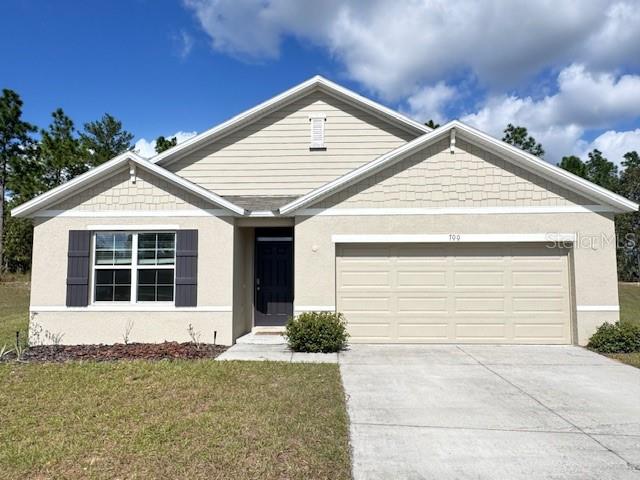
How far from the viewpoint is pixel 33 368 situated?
761cm

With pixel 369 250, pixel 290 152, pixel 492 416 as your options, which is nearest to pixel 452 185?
pixel 369 250

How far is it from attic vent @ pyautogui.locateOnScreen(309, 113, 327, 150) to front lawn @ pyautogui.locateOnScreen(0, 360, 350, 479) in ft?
22.5

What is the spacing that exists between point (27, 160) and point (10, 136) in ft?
6.39

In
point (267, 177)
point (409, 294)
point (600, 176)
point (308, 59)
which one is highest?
point (600, 176)

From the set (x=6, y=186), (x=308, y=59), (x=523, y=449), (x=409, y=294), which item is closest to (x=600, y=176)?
(x=308, y=59)

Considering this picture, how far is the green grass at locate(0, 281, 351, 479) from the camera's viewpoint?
3.95 meters

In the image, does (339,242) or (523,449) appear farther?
(339,242)

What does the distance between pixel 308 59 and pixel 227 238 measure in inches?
351

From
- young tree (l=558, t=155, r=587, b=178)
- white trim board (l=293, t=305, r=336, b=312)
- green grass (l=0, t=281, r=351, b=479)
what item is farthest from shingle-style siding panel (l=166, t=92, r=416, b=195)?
young tree (l=558, t=155, r=587, b=178)

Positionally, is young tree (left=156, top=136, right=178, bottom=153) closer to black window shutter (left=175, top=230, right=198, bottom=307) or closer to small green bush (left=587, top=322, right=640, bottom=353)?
black window shutter (left=175, top=230, right=198, bottom=307)

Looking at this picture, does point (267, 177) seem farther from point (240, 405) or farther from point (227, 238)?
point (240, 405)

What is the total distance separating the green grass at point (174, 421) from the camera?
3947 millimetres

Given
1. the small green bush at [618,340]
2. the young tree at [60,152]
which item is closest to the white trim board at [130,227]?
the small green bush at [618,340]

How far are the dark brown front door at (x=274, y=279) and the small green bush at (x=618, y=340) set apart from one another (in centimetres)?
726
